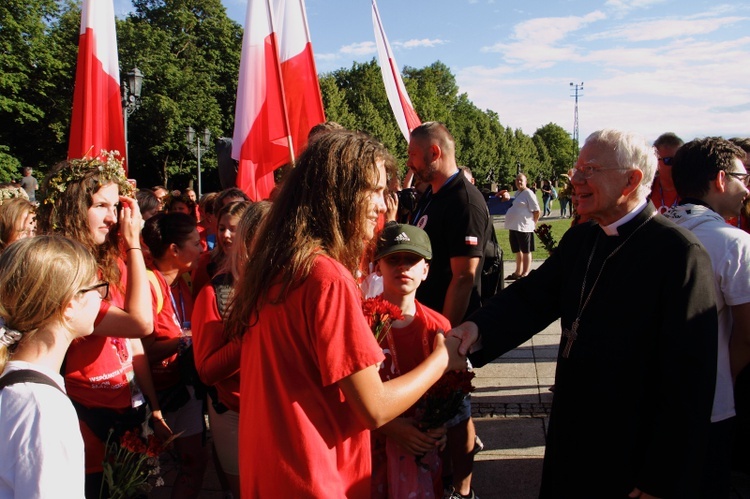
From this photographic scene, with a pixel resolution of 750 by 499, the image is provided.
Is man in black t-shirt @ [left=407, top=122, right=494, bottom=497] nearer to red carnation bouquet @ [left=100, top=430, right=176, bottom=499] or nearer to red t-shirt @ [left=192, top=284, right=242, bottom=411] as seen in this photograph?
red t-shirt @ [left=192, top=284, right=242, bottom=411]

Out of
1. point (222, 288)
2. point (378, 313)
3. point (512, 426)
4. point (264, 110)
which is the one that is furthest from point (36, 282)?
point (512, 426)

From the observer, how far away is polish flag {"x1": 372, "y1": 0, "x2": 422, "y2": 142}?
7996 mm

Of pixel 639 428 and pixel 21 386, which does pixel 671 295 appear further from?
pixel 21 386

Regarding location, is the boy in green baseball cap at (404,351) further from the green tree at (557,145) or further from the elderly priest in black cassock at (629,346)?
the green tree at (557,145)

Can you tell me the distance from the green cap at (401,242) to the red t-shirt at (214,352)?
82 cm

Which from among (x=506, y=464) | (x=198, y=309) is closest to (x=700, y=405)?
(x=198, y=309)

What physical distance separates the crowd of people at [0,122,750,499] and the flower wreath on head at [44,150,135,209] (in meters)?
0.01

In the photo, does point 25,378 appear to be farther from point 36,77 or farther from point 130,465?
point 36,77

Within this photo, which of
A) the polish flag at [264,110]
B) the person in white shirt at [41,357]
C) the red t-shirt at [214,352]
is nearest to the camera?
the person in white shirt at [41,357]

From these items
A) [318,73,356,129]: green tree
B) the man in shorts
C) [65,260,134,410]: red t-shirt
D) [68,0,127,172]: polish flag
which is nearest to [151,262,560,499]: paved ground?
[65,260,134,410]: red t-shirt

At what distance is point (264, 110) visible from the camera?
543 centimetres

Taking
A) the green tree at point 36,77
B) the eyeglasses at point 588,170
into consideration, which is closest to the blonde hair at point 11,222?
the eyeglasses at point 588,170

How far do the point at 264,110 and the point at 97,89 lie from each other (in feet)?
4.33

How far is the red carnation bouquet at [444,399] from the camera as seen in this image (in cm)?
256
